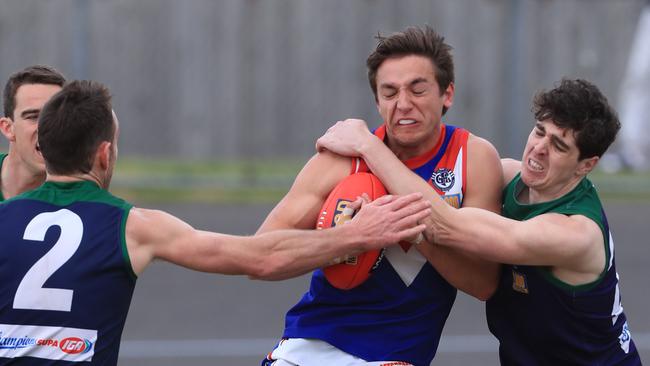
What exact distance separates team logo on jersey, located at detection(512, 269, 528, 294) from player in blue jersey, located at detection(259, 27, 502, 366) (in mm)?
88

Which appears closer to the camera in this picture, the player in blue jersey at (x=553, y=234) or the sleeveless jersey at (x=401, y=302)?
the player in blue jersey at (x=553, y=234)

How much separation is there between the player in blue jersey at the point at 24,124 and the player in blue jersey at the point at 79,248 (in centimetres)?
97

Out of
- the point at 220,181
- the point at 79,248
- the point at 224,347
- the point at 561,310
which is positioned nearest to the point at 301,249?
the point at 79,248

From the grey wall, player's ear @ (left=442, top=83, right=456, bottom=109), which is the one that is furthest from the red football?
the grey wall

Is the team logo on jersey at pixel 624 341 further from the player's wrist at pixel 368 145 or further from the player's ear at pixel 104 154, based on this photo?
the player's ear at pixel 104 154

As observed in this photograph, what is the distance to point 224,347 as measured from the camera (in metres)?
8.85

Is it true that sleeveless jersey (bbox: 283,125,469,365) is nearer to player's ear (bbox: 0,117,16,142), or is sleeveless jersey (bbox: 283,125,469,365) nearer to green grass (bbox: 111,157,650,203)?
player's ear (bbox: 0,117,16,142)

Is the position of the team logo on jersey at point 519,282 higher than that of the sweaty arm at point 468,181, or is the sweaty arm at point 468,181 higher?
the sweaty arm at point 468,181

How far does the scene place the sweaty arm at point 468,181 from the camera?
465 cm

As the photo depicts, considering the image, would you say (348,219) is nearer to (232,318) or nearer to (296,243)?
(296,243)

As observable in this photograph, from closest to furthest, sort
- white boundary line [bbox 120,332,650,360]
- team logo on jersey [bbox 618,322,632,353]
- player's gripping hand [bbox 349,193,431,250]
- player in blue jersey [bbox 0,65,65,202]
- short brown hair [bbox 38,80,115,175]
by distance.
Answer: short brown hair [bbox 38,80,115,175]
player's gripping hand [bbox 349,193,431,250]
team logo on jersey [bbox 618,322,632,353]
player in blue jersey [bbox 0,65,65,202]
white boundary line [bbox 120,332,650,360]

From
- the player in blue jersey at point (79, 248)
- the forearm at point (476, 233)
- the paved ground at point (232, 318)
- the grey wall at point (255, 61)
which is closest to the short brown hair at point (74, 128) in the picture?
the player in blue jersey at point (79, 248)

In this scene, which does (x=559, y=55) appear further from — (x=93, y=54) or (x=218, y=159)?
(x=93, y=54)

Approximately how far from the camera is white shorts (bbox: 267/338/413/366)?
478cm
